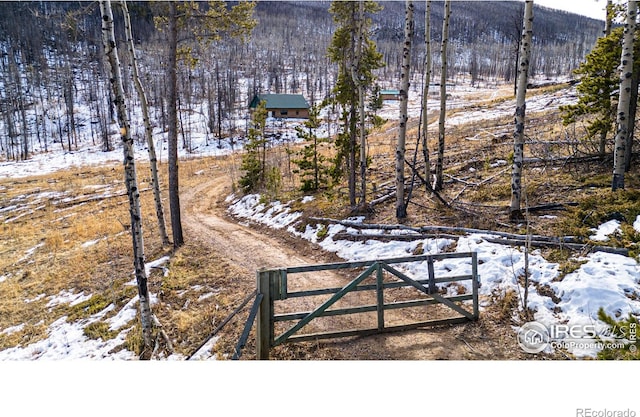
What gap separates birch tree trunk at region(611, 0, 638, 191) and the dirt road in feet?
20.1

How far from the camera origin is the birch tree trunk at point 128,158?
665 centimetres

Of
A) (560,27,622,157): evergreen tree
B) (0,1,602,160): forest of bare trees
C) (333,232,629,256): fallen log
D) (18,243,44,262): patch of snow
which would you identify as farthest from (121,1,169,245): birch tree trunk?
(560,27,622,157): evergreen tree

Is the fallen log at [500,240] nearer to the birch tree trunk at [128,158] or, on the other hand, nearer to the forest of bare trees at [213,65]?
the birch tree trunk at [128,158]

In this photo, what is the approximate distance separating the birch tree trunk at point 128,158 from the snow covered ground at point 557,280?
5.76 meters

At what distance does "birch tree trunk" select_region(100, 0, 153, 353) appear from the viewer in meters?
6.65

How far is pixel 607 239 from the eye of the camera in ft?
25.3

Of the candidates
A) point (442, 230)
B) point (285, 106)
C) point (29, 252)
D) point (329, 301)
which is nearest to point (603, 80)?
point (442, 230)

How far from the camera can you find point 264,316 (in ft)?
19.1

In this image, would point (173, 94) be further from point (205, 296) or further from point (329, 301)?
point (329, 301)

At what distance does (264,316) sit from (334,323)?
2031 mm

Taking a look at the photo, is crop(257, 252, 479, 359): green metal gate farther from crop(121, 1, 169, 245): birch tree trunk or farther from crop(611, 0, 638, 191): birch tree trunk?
crop(121, 1, 169, 245): birch tree trunk

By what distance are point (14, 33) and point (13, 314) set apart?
406 ft
